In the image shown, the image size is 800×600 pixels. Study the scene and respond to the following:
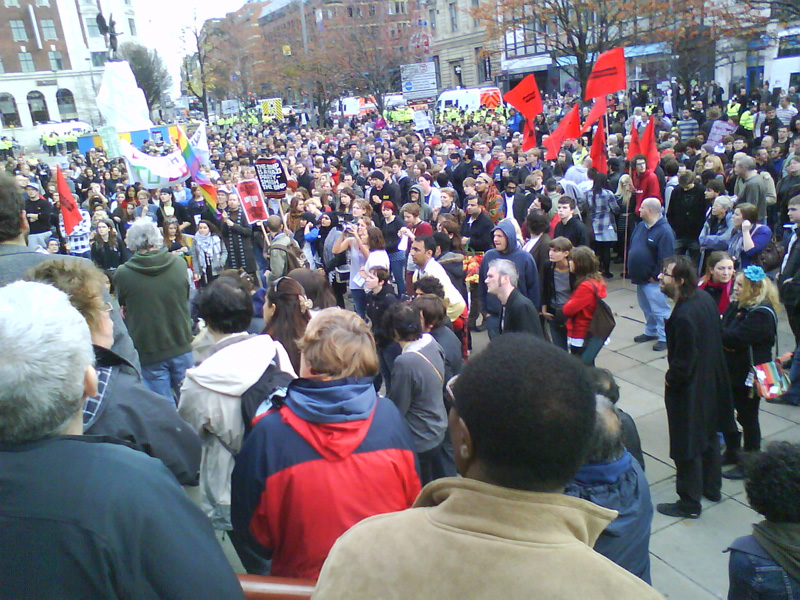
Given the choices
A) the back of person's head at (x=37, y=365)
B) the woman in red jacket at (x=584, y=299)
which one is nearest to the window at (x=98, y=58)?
the woman in red jacket at (x=584, y=299)

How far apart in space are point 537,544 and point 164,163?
11833 millimetres

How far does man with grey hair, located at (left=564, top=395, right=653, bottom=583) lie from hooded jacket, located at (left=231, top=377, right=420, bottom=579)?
71 centimetres

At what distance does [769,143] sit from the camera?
11.0 metres

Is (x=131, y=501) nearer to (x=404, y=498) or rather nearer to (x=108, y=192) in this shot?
(x=404, y=498)

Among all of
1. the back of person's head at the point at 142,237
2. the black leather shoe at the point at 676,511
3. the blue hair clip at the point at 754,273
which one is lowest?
the black leather shoe at the point at 676,511

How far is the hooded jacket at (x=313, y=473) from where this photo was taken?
223 centimetres

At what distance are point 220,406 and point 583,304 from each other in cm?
360

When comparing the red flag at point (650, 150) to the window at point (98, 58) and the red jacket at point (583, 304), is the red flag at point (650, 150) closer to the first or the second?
the red jacket at point (583, 304)

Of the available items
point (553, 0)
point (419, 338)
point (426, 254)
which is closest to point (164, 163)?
point (426, 254)

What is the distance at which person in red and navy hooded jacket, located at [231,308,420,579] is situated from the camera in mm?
2230

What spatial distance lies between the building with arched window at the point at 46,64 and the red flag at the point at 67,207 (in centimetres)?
6135

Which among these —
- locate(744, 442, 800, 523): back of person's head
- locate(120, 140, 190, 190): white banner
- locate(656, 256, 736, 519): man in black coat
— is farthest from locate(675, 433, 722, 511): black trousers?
locate(120, 140, 190, 190): white banner

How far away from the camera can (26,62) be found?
64.2m

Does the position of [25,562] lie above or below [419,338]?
above
